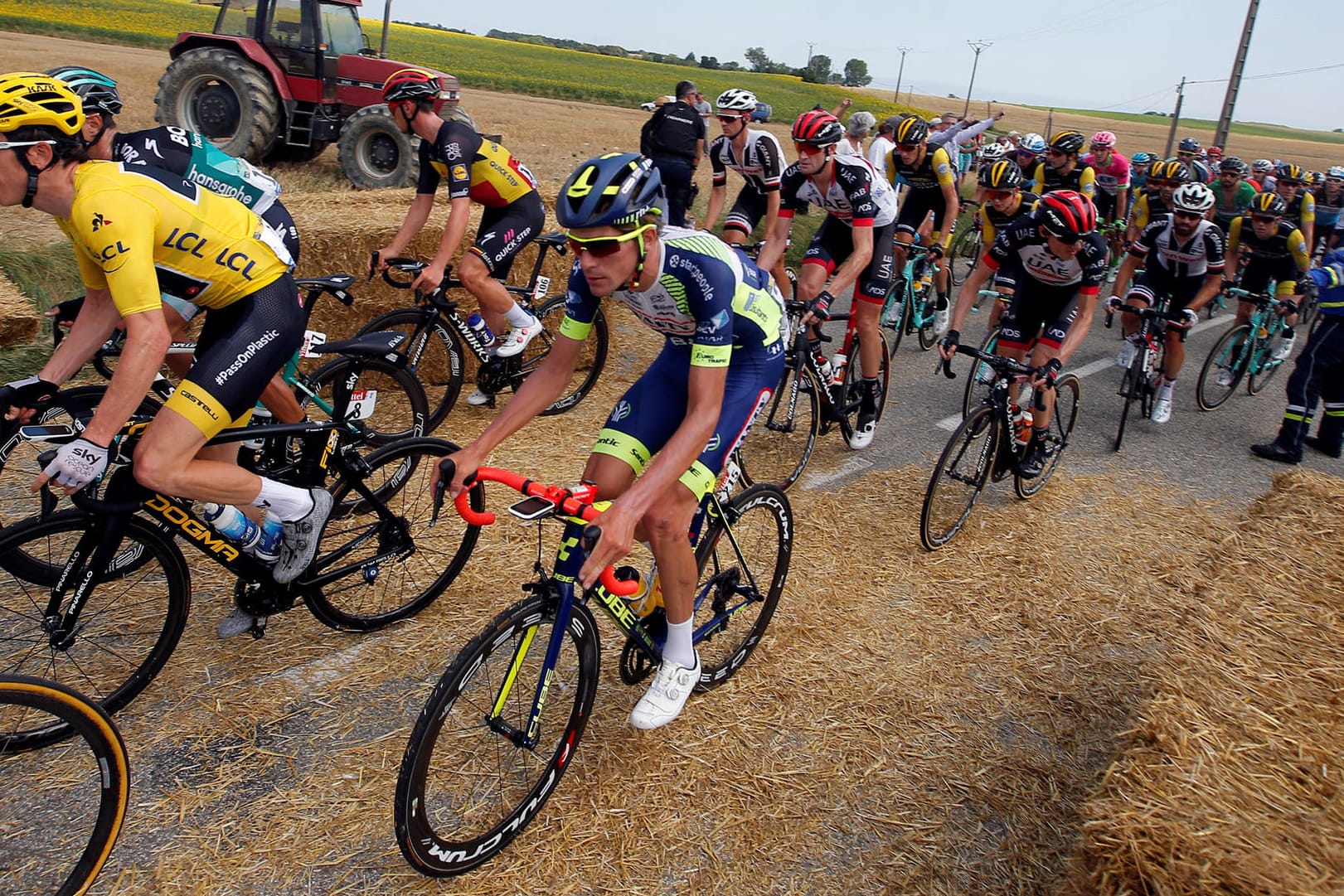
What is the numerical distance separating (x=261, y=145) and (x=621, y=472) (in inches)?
479

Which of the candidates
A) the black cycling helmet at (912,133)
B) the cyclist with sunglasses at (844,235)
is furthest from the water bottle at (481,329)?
the black cycling helmet at (912,133)

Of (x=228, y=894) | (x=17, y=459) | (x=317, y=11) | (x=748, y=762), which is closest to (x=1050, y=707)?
(x=748, y=762)

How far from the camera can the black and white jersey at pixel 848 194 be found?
6254 mm

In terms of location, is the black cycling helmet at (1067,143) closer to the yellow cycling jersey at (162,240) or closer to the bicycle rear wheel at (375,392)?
the bicycle rear wheel at (375,392)

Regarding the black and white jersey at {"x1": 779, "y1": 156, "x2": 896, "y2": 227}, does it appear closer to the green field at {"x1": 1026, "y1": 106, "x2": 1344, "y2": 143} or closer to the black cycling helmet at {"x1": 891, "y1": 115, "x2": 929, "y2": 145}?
the black cycling helmet at {"x1": 891, "y1": 115, "x2": 929, "y2": 145}

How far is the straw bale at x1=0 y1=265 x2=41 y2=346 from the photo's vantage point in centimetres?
589

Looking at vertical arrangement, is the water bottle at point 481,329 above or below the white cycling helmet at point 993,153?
below

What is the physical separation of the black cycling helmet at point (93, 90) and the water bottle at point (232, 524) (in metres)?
2.13

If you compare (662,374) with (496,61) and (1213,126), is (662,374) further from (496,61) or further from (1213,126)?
(1213,126)

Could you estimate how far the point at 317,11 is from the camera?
13.2 metres

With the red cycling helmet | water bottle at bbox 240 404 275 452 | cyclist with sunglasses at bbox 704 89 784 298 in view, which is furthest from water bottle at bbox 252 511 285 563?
the red cycling helmet

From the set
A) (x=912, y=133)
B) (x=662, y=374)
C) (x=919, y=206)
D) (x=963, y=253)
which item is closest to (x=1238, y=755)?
(x=662, y=374)

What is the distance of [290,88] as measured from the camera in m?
13.2

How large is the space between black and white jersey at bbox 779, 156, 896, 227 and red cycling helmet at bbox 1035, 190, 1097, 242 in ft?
3.78
